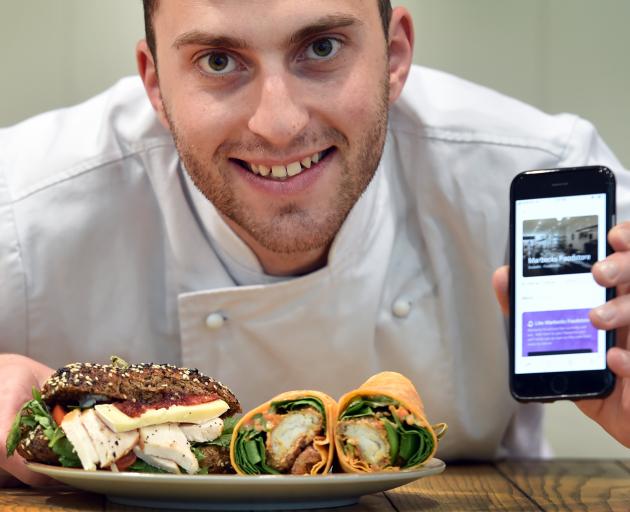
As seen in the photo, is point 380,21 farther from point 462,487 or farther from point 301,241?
point 462,487

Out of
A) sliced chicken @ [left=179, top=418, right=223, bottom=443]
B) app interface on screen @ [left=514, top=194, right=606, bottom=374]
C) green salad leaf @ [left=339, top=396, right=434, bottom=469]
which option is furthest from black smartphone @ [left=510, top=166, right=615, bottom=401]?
sliced chicken @ [left=179, top=418, right=223, bottom=443]

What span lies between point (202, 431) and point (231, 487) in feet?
0.26

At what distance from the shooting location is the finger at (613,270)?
→ 1.19m

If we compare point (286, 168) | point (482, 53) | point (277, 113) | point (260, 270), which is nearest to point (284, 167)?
point (286, 168)

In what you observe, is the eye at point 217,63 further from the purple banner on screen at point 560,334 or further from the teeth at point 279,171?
the purple banner on screen at point 560,334

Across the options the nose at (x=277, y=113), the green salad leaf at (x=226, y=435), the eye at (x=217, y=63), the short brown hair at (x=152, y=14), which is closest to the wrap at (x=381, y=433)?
the green salad leaf at (x=226, y=435)

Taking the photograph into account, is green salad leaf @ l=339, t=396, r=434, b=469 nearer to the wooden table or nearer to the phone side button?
the wooden table

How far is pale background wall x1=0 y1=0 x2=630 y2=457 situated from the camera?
264cm

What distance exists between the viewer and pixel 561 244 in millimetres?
1244

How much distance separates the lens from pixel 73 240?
1.60 metres

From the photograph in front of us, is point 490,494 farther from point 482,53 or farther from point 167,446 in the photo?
point 482,53

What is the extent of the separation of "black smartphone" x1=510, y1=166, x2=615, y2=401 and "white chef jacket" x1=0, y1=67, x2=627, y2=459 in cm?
35

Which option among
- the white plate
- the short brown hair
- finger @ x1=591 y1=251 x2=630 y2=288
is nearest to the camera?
the white plate

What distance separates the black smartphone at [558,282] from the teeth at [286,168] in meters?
0.29
